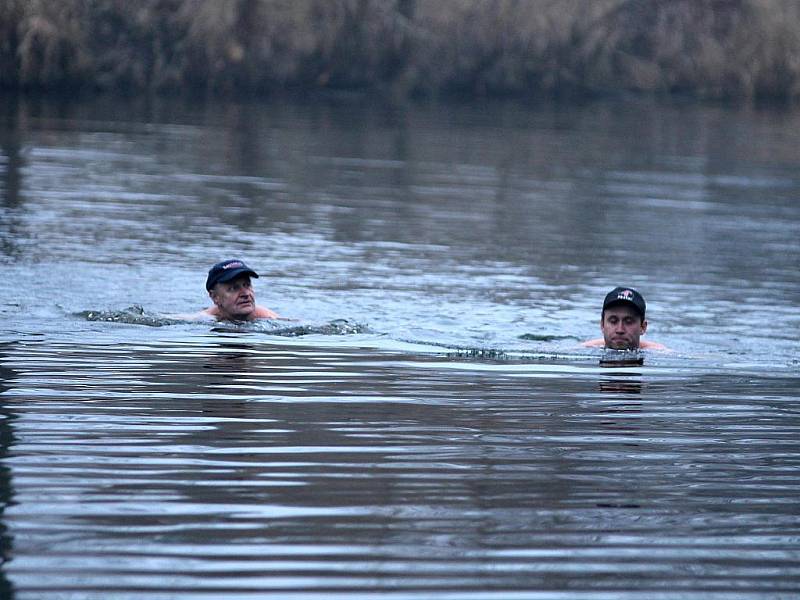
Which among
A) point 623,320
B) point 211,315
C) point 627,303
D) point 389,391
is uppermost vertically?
point 627,303

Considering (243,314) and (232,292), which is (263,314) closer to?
(243,314)

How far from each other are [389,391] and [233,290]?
9.97 ft

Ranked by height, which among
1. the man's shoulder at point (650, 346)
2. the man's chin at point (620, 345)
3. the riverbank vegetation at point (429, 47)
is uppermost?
the riverbank vegetation at point (429, 47)

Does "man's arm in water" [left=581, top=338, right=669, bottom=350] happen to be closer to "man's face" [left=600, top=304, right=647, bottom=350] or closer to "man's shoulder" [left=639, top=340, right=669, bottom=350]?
"man's shoulder" [left=639, top=340, right=669, bottom=350]

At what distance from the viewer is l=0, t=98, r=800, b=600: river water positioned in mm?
4984

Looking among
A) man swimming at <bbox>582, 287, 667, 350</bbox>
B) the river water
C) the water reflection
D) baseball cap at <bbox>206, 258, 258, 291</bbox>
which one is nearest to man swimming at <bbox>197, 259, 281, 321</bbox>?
baseball cap at <bbox>206, 258, 258, 291</bbox>

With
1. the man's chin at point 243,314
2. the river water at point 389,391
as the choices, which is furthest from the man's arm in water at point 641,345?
the man's chin at point 243,314

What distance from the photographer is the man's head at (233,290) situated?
417 inches

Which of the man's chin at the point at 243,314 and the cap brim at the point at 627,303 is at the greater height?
the cap brim at the point at 627,303

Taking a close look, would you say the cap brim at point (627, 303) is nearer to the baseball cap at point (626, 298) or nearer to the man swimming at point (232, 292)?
the baseball cap at point (626, 298)

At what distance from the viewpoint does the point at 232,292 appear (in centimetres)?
1059

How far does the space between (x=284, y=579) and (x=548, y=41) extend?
30181mm

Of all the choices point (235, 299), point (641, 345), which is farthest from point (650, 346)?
point (235, 299)

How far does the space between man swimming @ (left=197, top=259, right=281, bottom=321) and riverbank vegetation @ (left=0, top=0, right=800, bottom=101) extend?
Answer: 62.3 feet
